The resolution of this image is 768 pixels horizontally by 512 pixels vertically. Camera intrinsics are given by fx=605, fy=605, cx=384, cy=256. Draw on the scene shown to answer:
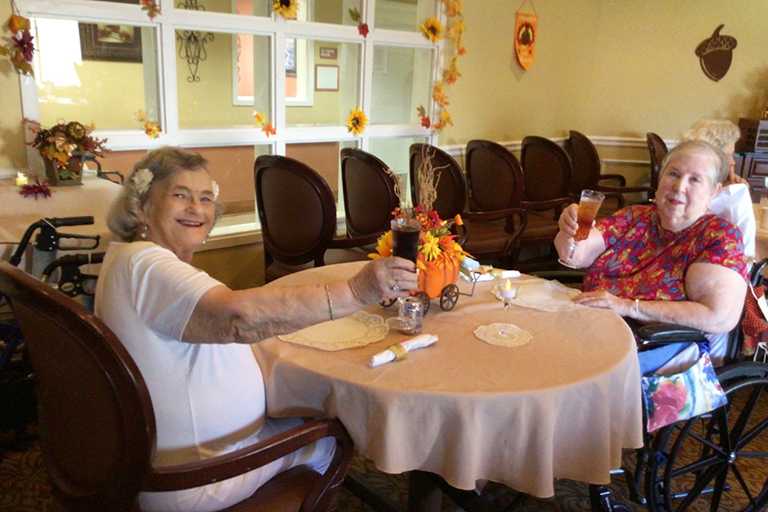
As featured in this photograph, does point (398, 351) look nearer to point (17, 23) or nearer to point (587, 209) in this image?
point (587, 209)

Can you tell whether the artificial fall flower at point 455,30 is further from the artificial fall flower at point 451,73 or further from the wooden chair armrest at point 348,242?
the wooden chair armrest at point 348,242

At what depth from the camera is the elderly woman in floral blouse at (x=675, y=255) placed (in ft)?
6.10

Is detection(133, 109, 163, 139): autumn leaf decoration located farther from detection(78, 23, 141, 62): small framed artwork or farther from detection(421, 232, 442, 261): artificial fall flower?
detection(421, 232, 442, 261): artificial fall flower

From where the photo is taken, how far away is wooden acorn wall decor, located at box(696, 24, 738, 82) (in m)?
5.17

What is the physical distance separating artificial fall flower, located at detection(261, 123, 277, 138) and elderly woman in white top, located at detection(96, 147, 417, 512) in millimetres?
2004

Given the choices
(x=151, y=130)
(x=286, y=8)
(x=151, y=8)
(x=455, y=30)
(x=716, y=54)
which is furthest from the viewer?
(x=716, y=54)

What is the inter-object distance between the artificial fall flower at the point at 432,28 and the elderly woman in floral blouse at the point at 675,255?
221 centimetres

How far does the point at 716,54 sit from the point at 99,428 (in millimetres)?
5697

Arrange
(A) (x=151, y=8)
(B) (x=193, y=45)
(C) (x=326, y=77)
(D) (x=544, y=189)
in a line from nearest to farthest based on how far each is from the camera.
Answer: (A) (x=151, y=8), (B) (x=193, y=45), (C) (x=326, y=77), (D) (x=544, y=189)

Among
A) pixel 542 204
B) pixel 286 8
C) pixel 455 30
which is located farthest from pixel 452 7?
pixel 542 204

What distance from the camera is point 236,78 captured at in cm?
346

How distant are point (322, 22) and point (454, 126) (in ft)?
4.27

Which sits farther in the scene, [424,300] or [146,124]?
[146,124]

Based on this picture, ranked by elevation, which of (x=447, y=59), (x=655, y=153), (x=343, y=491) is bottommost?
(x=343, y=491)
